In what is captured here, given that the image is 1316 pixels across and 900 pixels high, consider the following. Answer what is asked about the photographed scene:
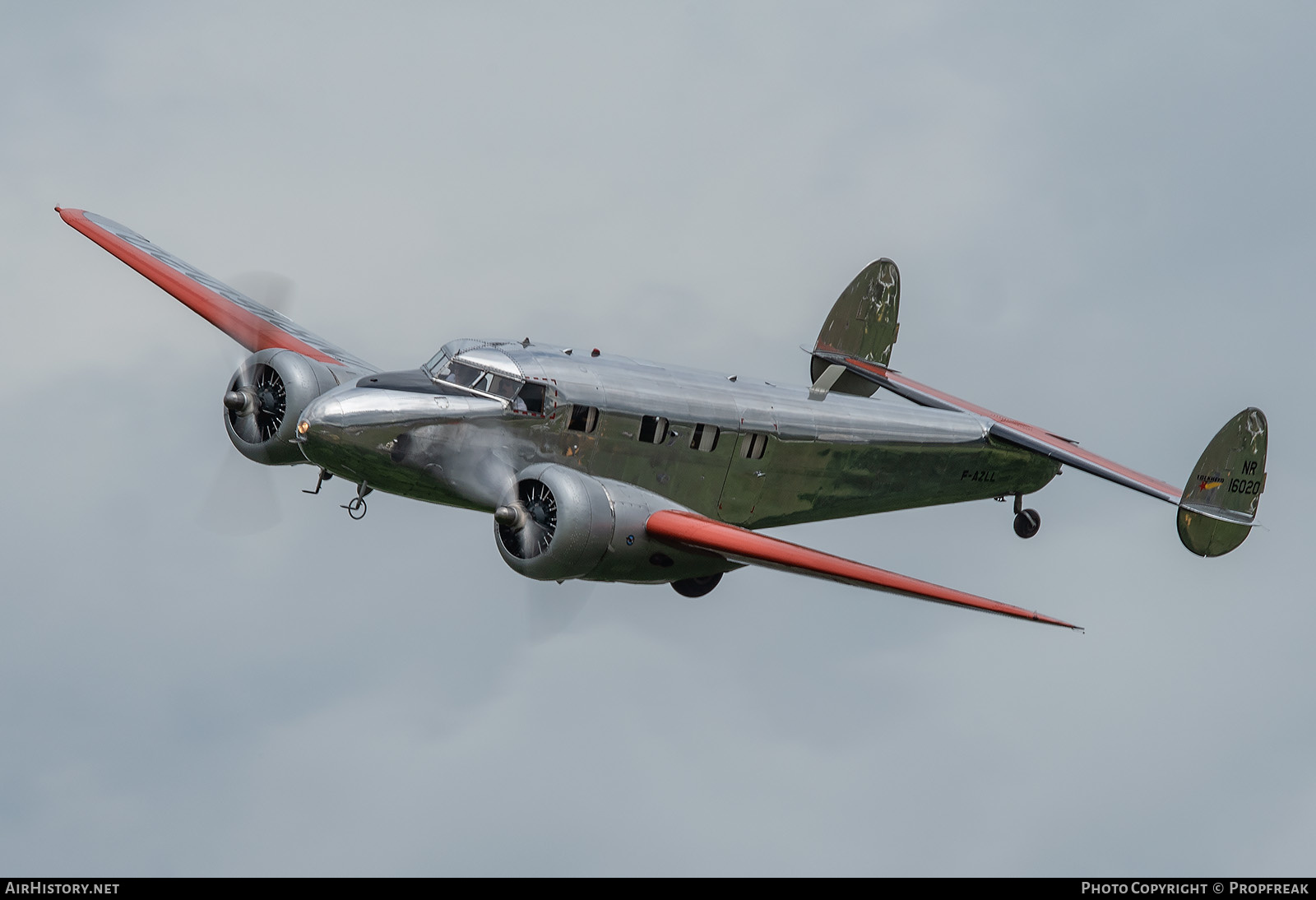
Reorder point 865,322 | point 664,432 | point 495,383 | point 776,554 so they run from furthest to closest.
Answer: point 865,322 → point 664,432 → point 495,383 → point 776,554

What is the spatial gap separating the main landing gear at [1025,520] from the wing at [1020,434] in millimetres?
1023

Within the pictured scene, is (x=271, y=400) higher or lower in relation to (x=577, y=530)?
higher

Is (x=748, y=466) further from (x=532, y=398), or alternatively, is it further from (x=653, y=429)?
(x=532, y=398)

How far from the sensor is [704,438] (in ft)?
80.6

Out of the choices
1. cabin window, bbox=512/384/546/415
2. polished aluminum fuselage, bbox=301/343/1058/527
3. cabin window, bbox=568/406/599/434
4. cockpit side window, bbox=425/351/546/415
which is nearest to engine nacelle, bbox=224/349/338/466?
polished aluminum fuselage, bbox=301/343/1058/527

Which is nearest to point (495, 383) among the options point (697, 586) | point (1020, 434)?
point (697, 586)

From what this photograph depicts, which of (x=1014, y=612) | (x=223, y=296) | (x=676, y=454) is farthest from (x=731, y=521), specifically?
(x=223, y=296)

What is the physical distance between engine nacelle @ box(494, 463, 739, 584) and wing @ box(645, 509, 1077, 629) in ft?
1.00

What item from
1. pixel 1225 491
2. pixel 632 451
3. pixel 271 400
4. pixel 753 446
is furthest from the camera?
pixel 1225 491

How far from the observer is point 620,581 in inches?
912

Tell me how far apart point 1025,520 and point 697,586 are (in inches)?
287

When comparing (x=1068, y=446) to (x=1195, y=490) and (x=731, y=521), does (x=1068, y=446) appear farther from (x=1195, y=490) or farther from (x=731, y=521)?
(x=731, y=521)

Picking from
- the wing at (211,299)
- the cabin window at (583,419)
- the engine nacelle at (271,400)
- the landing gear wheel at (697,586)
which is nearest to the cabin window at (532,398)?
the cabin window at (583,419)

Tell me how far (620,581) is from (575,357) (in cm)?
321
